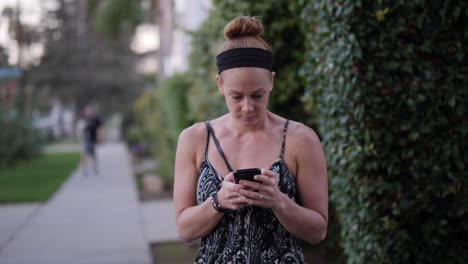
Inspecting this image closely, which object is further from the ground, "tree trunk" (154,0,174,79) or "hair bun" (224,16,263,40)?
"tree trunk" (154,0,174,79)

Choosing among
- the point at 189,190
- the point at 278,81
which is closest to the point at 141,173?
the point at 278,81

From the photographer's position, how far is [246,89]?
215 centimetres

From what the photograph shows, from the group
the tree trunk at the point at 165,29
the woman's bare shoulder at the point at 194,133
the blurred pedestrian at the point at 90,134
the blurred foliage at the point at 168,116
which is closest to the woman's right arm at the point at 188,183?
the woman's bare shoulder at the point at 194,133

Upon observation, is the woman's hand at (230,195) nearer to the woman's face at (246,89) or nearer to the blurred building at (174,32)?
the woman's face at (246,89)

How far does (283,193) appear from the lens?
7.22 ft

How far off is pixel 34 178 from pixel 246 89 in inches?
606

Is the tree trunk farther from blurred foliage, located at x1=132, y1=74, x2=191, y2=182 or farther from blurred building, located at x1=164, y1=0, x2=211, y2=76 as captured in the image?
blurred foliage, located at x1=132, y1=74, x2=191, y2=182

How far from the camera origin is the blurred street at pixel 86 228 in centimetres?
696

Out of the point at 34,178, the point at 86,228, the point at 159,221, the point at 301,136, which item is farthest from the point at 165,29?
the point at 301,136

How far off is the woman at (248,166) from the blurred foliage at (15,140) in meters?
17.3

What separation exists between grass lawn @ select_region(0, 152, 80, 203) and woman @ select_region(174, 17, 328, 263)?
33.5ft

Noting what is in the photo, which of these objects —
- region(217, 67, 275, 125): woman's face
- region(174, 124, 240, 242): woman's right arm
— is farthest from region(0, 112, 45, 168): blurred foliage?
region(217, 67, 275, 125): woman's face

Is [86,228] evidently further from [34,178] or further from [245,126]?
[34,178]

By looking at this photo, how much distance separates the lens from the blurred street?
696cm
